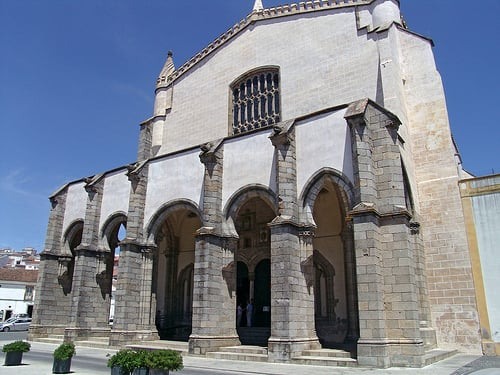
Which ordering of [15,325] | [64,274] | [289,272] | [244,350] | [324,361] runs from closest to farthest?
1. [324,361]
2. [289,272]
3. [244,350]
4. [64,274]
5. [15,325]

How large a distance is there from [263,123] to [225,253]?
7425 millimetres

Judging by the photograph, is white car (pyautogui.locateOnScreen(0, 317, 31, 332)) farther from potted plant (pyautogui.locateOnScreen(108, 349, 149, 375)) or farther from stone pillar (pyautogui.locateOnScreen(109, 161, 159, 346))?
potted plant (pyautogui.locateOnScreen(108, 349, 149, 375))

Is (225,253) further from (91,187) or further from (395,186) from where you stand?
(91,187)

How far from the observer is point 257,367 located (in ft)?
37.9

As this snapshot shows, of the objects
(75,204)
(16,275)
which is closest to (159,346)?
(75,204)

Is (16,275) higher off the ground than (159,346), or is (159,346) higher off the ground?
(16,275)

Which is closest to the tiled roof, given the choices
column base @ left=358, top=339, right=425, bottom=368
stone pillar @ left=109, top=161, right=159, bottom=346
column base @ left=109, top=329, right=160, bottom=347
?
stone pillar @ left=109, top=161, right=159, bottom=346

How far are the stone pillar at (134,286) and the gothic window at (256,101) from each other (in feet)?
18.9

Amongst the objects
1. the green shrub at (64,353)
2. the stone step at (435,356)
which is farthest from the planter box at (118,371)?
the stone step at (435,356)

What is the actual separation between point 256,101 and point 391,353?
43.7 feet

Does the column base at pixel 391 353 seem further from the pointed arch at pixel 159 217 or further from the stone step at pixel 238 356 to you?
the pointed arch at pixel 159 217

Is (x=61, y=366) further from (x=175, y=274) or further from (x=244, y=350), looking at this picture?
(x=175, y=274)

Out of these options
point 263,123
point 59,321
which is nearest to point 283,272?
point 263,123

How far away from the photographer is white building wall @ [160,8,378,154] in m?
18.3
